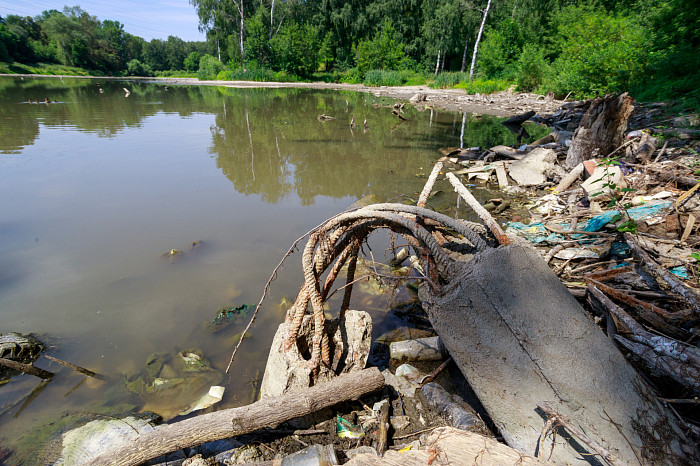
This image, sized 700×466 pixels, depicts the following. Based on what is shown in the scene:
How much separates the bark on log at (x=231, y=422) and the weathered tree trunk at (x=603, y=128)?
8.49m

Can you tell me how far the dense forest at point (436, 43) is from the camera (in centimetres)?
1417

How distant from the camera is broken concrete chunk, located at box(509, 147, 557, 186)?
8539mm

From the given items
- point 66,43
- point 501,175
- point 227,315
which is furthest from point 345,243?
point 66,43

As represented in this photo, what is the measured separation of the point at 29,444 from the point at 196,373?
4.46 ft

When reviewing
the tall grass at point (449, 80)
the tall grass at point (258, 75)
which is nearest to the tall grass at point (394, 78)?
the tall grass at point (449, 80)

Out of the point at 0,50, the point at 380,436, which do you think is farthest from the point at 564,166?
the point at 0,50

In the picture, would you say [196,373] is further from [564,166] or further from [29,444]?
[564,166]

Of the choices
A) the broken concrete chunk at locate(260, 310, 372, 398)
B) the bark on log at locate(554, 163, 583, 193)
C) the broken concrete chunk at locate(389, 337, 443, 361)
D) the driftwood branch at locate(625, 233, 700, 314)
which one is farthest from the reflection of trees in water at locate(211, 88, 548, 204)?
the broken concrete chunk at locate(260, 310, 372, 398)

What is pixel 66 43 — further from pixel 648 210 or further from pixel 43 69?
pixel 648 210

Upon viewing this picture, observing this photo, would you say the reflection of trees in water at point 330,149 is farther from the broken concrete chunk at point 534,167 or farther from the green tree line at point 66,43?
the green tree line at point 66,43

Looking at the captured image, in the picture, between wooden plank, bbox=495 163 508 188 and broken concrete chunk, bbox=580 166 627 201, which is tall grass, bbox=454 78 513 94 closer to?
wooden plank, bbox=495 163 508 188

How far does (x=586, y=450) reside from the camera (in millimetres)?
1703

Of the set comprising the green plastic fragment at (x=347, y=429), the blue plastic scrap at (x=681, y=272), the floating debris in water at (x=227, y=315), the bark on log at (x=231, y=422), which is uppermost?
the blue plastic scrap at (x=681, y=272)

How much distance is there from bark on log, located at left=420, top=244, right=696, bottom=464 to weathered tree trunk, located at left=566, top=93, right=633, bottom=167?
24.5ft
